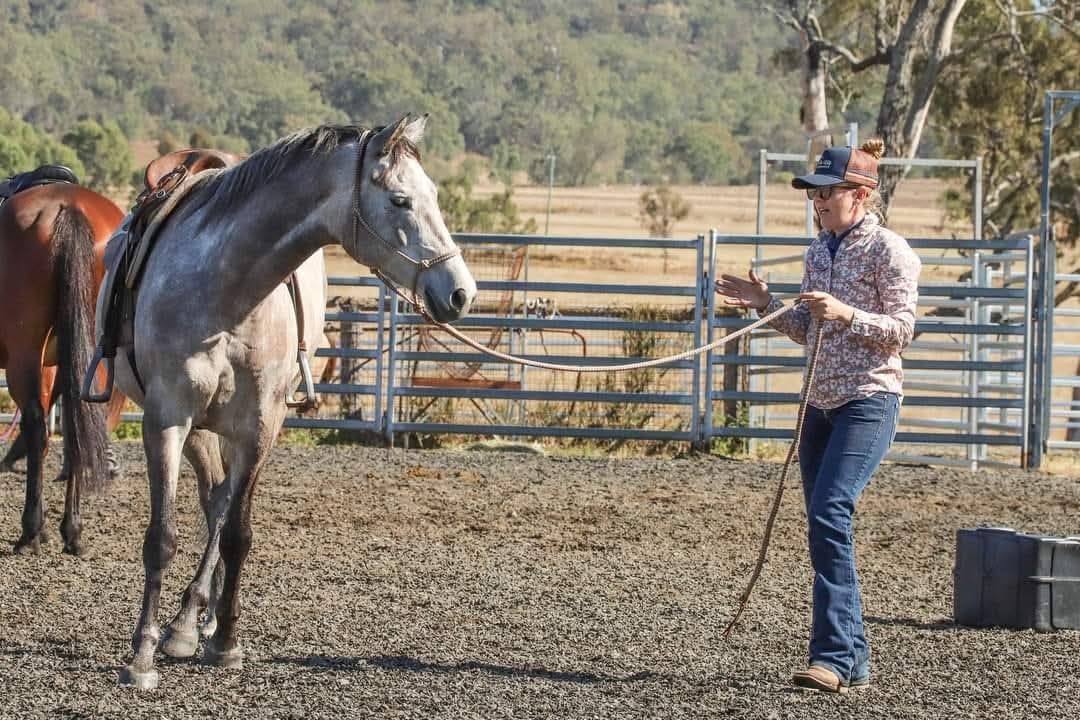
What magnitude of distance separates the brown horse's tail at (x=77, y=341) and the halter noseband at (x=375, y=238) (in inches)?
113

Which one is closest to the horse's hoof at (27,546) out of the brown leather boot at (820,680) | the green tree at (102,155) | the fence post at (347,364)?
the brown leather boot at (820,680)

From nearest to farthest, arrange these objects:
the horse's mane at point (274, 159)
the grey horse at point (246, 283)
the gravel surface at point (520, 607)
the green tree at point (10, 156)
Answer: the grey horse at point (246, 283)
the gravel surface at point (520, 607)
the horse's mane at point (274, 159)
the green tree at point (10, 156)

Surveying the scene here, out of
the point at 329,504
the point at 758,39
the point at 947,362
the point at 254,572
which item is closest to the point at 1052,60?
the point at 947,362

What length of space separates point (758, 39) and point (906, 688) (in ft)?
541

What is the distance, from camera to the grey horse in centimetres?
480

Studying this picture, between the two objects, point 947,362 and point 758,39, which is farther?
point 758,39

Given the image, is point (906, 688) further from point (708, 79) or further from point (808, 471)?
point (708, 79)

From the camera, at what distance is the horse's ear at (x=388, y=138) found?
15.7 ft

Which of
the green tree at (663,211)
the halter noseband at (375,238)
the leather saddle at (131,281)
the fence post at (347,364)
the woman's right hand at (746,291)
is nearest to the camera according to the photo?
the halter noseband at (375,238)

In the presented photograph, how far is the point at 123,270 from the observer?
5.45 meters

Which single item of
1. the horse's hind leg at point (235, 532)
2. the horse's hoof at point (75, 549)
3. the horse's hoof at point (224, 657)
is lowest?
the horse's hoof at point (75, 549)

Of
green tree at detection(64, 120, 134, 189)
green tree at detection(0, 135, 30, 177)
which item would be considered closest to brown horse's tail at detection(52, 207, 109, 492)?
green tree at detection(0, 135, 30, 177)

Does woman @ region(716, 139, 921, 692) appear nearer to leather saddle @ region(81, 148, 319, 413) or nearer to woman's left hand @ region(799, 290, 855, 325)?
woman's left hand @ region(799, 290, 855, 325)

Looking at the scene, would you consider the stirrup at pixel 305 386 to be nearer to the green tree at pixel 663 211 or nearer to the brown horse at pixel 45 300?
the brown horse at pixel 45 300
